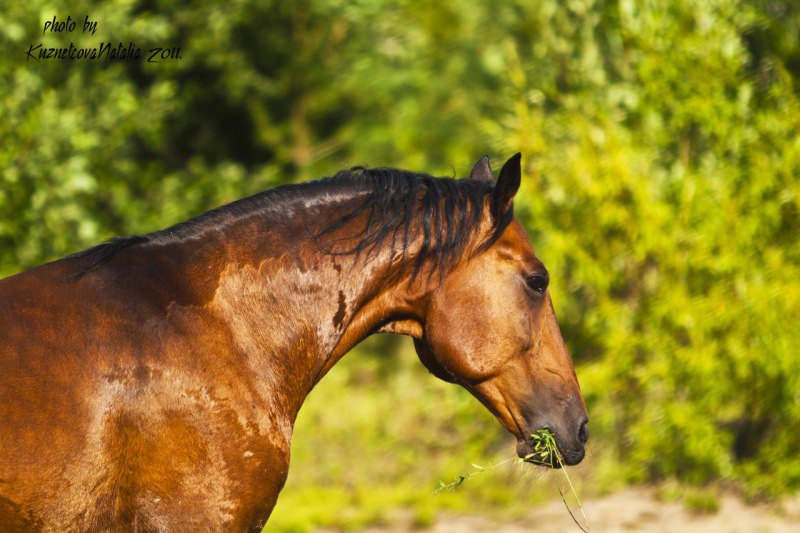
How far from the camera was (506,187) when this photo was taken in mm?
3578

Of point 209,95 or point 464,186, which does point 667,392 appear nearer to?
point 464,186

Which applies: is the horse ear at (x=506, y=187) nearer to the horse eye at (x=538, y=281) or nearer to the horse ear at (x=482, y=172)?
the horse eye at (x=538, y=281)

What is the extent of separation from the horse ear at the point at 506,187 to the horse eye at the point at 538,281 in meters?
0.25

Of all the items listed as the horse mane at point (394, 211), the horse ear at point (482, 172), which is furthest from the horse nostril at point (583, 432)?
the horse ear at point (482, 172)

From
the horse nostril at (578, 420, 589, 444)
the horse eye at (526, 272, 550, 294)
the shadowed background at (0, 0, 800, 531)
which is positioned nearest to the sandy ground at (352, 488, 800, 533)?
the shadowed background at (0, 0, 800, 531)

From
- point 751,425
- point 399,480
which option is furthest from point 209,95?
point 751,425

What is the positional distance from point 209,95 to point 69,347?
902 cm

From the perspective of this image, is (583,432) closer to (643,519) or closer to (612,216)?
(643,519)

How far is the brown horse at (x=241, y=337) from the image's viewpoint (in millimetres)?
2971

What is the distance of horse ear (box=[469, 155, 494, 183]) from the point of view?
4020 mm

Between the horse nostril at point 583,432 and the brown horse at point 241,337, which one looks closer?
the brown horse at point 241,337

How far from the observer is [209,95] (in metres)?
11.7

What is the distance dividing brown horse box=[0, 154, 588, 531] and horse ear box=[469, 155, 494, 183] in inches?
8.4

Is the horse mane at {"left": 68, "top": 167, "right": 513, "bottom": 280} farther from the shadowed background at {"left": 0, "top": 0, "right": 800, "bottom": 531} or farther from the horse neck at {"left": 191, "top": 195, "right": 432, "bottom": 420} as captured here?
the shadowed background at {"left": 0, "top": 0, "right": 800, "bottom": 531}
